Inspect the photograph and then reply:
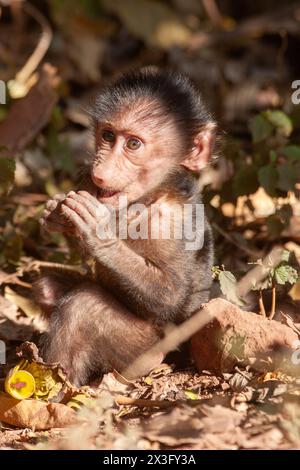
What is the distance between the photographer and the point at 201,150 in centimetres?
545

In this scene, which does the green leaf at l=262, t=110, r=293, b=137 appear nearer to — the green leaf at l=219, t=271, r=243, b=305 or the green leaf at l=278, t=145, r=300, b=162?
the green leaf at l=278, t=145, r=300, b=162

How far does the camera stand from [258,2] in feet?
39.4

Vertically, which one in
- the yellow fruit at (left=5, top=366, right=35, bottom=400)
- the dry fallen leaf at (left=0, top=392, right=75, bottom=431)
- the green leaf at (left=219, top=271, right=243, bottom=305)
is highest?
the green leaf at (left=219, top=271, right=243, bottom=305)

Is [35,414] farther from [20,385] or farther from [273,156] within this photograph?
[273,156]

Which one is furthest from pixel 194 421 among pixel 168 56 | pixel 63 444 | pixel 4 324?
pixel 168 56

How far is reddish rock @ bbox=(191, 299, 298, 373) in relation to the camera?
4.76 meters

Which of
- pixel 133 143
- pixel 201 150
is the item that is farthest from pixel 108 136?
pixel 201 150

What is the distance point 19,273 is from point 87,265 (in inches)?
18.5

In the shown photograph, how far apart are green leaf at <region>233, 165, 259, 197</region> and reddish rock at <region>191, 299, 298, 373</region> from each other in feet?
5.79

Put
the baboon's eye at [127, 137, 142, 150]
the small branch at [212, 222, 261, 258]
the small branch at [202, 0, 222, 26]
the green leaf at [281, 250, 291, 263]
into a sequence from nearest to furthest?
1. the green leaf at [281, 250, 291, 263]
2. the baboon's eye at [127, 137, 142, 150]
3. the small branch at [212, 222, 261, 258]
4. the small branch at [202, 0, 222, 26]

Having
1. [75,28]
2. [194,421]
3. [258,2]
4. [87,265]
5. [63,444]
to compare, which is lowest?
[63,444]

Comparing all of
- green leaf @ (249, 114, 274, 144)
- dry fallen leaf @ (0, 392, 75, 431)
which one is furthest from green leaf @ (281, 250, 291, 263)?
green leaf @ (249, 114, 274, 144)

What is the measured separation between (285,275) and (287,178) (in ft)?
4.39
